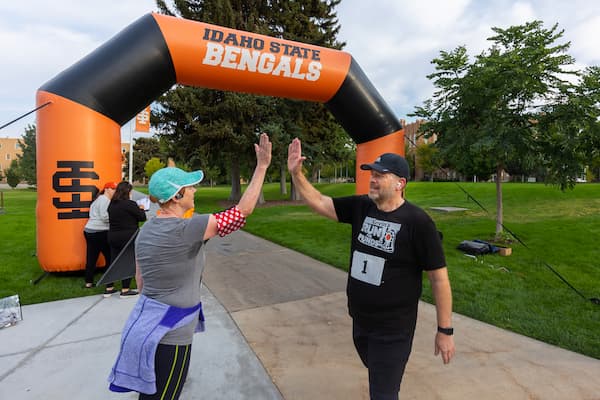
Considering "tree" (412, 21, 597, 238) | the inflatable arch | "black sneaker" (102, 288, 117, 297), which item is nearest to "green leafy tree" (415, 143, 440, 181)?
"tree" (412, 21, 597, 238)

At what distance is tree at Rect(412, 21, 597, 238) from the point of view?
601 cm

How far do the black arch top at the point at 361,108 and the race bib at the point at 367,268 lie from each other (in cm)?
512

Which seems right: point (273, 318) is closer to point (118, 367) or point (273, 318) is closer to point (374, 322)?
point (374, 322)

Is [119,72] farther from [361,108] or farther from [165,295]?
[165,295]

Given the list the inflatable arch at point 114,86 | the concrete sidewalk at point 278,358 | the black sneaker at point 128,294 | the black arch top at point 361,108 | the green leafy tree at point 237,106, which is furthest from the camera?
the green leafy tree at point 237,106

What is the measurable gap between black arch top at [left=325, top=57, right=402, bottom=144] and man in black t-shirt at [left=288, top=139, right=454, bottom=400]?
486 centimetres

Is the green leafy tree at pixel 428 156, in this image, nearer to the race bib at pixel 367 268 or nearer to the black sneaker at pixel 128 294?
the race bib at pixel 367 268

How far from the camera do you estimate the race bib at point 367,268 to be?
1.95 meters

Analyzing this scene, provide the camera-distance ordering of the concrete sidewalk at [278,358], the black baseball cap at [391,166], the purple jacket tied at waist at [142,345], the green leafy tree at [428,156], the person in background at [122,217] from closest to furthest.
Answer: the purple jacket tied at waist at [142,345] < the black baseball cap at [391,166] < the concrete sidewalk at [278,358] < the person in background at [122,217] < the green leafy tree at [428,156]

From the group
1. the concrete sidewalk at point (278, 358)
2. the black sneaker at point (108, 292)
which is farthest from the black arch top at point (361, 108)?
the black sneaker at point (108, 292)

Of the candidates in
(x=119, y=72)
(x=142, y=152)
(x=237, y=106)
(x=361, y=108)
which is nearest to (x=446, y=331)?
(x=361, y=108)

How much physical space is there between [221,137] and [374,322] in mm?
16096

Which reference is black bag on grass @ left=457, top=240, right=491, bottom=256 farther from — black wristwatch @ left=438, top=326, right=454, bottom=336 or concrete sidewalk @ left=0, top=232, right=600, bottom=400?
black wristwatch @ left=438, top=326, right=454, bottom=336

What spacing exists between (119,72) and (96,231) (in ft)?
8.34
